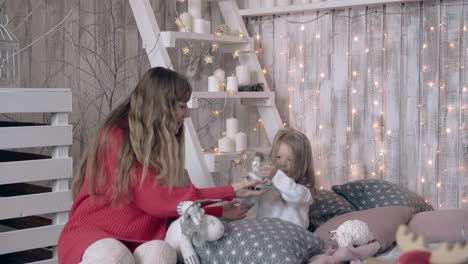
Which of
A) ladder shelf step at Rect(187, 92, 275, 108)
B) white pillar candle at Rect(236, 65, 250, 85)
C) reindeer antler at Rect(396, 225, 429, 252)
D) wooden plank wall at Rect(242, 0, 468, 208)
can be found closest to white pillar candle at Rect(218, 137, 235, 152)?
ladder shelf step at Rect(187, 92, 275, 108)

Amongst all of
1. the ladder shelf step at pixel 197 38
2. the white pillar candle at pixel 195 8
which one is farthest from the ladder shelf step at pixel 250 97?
the white pillar candle at pixel 195 8

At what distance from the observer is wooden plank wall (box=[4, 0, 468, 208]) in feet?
10.5

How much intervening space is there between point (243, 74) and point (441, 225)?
131 cm

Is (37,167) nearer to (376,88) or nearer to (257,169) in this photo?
(257,169)

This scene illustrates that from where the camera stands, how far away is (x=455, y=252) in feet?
4.28

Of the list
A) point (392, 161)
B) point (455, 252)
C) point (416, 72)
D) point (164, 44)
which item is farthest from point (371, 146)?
point (455, 252)

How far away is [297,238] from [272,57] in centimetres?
172

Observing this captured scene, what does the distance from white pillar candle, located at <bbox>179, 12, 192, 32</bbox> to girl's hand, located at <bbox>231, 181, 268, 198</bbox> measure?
3.73 feet

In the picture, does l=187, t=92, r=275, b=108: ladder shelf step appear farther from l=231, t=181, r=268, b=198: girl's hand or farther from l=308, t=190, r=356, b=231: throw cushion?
l=231, t=181, r=268, b=198: girl's hand

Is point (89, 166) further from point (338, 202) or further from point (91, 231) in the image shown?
point (338, 202)

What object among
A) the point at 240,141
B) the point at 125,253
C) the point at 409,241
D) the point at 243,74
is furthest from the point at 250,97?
A: the point at 409,241

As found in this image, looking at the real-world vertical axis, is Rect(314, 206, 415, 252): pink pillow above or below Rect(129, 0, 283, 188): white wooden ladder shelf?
below

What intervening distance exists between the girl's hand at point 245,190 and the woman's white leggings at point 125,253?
39 centimetres

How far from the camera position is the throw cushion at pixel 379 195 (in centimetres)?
300
